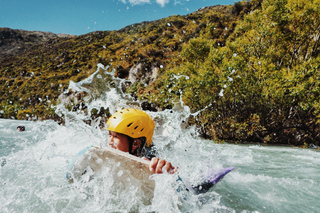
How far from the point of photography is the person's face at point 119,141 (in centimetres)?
302

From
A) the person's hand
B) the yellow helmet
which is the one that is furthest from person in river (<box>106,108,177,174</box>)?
the person's hand

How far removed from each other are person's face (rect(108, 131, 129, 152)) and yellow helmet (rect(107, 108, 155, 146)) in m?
0.16

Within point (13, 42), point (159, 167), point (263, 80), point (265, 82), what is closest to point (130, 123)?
point (159, 167)

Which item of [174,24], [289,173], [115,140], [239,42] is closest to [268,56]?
[239,42]

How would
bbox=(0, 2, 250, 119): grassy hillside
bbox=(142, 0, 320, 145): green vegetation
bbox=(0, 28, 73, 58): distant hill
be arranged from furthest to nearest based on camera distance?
1. bbox=(0, 28, 73, 58): distant hill
2. bbox=(0, 2, 250, 119): grassy hillside
3. bbox=(142, 0, 320, 145): green vegetation

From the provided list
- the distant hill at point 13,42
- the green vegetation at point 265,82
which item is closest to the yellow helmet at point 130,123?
the green vegetation at point 265,82

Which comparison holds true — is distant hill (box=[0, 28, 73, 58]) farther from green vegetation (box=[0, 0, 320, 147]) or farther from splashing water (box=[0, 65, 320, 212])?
splashing water (box=[0, 65, 320, 212])

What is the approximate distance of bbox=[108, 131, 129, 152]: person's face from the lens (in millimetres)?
3016

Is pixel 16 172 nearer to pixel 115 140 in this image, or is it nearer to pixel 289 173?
pixel 115 140

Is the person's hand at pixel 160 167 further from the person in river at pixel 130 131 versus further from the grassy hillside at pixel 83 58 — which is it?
the grassy hillside at pixel 83 58

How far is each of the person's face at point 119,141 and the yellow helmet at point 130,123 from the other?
16cm

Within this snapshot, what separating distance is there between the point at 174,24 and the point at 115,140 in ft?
221

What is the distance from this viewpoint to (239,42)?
13.2 metres

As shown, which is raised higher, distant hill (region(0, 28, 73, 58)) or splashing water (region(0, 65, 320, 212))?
distant hill (region(0, 28, 73, 58))
